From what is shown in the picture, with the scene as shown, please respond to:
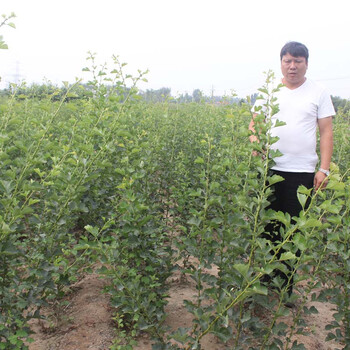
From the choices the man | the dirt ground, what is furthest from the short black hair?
the dirt ground

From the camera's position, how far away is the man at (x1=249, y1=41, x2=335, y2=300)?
3002mm

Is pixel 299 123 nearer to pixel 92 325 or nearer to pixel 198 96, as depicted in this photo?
pixel 92 325

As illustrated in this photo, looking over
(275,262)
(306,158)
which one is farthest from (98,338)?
(306,158)

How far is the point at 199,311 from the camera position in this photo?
203 cm

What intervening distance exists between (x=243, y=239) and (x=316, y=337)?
138 cm

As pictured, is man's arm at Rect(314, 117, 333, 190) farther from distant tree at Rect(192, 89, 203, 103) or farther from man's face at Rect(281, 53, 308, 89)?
distant tree at Rect(192, 89, 203, 103)

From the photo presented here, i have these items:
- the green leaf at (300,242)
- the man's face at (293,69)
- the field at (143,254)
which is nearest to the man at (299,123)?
the man's face at (293,69)

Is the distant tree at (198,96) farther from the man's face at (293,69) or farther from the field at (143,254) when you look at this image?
the field at (143,254)

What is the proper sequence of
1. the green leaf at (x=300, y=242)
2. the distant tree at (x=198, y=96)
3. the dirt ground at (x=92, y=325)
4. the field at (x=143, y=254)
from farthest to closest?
the distant tree at (x=198, y=96)
the dirt ground at (x=92, y=325)
the field at (x=143, y=254)
the green leaf at (x=300, y=242)

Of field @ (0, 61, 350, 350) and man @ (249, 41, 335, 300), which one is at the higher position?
man @ (249, 41, 335, 300)

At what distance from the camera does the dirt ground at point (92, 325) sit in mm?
2531

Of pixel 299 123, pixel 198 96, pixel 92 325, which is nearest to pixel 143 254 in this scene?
pixel 92 325

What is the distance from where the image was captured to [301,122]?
2.99m

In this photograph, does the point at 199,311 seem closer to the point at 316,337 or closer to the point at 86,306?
the point at 86,306
